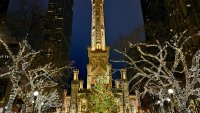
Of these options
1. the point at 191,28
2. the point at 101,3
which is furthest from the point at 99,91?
the point at 101,3

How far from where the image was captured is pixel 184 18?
44062 mm

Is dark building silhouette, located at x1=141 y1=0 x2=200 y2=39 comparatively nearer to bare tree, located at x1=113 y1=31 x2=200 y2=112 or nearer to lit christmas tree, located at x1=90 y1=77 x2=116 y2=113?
bare tree, located at x1=113 y1=31 x2=200 y2=112

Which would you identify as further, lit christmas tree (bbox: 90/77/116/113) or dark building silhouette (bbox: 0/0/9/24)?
dark building silhouette (bbox: 0/0/9/24)

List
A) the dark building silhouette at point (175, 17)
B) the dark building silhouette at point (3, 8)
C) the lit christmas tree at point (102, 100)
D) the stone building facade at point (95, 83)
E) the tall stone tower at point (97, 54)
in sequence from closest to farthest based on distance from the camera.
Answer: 1. the lit christmas tree at point (102, 100)
2. the dark building silhouette at point (175, 17)
3. the stone building facade at point (95, 83)
4. the dark building silhouette at point (3, 8)
5. the tall stone tower at point (97, 54)

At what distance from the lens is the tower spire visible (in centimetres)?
5616

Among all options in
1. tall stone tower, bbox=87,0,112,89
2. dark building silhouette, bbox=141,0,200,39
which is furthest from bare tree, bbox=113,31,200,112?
tall stone tower, bbox=87,0,112,89

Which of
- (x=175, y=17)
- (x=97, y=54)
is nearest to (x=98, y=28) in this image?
(x=97, y=54)

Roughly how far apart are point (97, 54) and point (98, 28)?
8.52m

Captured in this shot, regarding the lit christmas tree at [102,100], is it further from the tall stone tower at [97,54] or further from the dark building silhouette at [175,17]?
the tall stone tower at [97,54]

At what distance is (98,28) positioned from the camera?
58.9 metres

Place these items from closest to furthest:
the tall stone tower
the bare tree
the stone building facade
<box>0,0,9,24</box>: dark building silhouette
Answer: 1. the bare tree
2. the stone building facade
3. <box>0,0,9,24</box>: dark building silhouette
4. the tall stone tower

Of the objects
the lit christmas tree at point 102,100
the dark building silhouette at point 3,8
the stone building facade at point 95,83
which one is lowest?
the lit christmas tree at point 102,100

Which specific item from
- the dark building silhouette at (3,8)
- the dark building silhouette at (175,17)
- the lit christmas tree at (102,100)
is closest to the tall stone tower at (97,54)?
the dark building silhouette at (175,17)

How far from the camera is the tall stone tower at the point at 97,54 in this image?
51.5 meters
